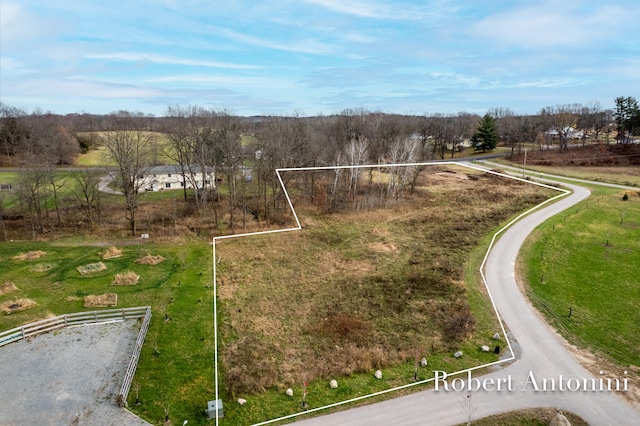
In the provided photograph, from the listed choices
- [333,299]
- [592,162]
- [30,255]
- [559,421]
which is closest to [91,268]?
[30,255]

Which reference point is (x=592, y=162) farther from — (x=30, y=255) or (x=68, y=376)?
(x=30, y=255)

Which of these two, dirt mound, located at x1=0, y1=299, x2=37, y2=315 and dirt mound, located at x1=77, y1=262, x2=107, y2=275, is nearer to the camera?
dirt mound, located at x1=0, y1=299, x2=37, y2=315

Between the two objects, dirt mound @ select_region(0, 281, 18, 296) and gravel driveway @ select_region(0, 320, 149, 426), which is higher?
dirt mound @ select_region(0, 281, 18, 296)

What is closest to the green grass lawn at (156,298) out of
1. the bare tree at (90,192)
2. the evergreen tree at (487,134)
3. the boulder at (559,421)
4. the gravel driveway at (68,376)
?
the gravel driveway at (68,376)

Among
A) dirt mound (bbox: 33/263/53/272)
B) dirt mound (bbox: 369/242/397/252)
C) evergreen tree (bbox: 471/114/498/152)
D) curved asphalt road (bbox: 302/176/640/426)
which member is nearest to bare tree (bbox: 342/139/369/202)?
dirt mound (bbox: 369/242/397/252)

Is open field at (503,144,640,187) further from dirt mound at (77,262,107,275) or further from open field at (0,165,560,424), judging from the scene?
dirt mound at (77,262,107,275)

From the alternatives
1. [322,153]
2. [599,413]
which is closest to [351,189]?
[322,153]
